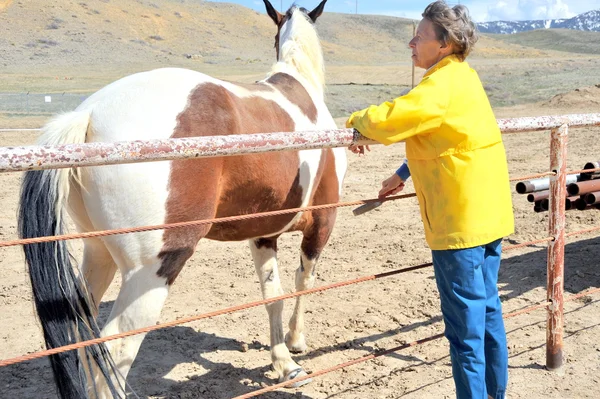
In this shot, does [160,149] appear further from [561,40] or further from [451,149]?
[561,40]

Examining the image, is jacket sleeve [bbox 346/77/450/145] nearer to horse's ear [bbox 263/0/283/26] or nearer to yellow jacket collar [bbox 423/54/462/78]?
yellow jacket collar [bbox 423/54/462/78]

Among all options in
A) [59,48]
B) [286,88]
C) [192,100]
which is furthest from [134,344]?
[59,48]

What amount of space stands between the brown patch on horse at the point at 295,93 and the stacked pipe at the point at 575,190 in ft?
4.65

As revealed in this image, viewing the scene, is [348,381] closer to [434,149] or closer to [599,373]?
[599,373]

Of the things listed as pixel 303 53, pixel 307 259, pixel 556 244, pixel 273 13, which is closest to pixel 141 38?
pixel 273 13

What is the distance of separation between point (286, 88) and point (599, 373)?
8.07 feet

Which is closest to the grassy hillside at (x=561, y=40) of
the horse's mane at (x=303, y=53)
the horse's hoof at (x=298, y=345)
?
the horse's mane at (x=303, y=53)

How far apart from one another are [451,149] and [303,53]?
2270mm

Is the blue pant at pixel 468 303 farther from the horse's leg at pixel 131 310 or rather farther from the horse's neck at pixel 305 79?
the horse's neck at pixel 305 79

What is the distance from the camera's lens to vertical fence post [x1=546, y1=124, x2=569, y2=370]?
Result: 10.4ft

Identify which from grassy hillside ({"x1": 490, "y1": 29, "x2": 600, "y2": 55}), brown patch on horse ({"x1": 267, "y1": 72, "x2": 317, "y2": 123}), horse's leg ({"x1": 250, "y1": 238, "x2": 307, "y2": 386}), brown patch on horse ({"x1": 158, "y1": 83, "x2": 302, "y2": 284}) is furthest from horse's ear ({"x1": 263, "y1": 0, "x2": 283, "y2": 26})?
grassy hillside ({"x1": 490, "y1": 29, "x2": 600, "y2": 55})

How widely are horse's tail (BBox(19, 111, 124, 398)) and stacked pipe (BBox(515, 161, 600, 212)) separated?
2.73 meters

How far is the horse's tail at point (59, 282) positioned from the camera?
2.30 m

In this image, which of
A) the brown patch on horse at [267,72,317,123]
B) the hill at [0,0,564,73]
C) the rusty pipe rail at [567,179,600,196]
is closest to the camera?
the brown patch on horse at [267,72,317,123]
